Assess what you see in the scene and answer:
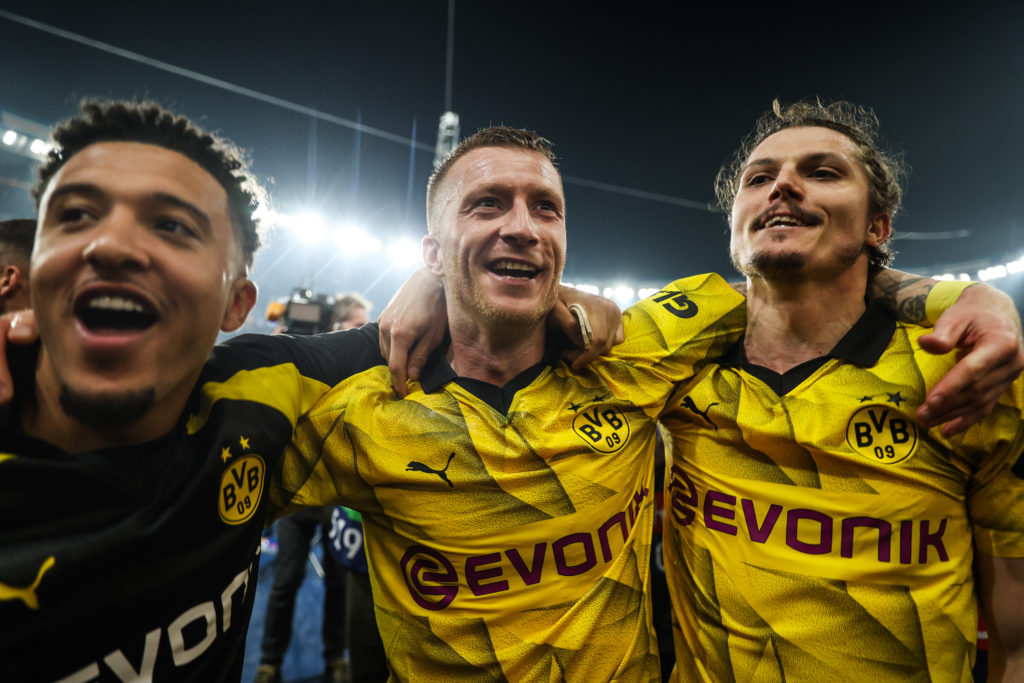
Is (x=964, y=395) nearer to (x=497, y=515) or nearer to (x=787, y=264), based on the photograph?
(x=787, y=264)

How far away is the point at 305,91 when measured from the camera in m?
6.26

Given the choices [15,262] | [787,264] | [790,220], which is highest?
[790,220]

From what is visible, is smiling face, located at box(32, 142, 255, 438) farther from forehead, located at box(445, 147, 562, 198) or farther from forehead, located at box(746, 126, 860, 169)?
forehead, located at box(746, 126, 860, 169)

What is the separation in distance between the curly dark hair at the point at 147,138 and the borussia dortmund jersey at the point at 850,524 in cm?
148

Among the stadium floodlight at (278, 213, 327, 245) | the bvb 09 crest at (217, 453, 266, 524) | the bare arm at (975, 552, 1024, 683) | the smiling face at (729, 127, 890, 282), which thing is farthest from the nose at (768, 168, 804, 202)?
the stadium floodlight at (278, 213, 327, 245)

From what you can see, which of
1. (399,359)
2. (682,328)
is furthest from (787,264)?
(399,359)

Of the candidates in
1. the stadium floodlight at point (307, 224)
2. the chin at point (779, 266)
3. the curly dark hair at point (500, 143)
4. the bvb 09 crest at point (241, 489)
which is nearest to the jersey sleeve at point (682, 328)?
the chin at point (779, 266)

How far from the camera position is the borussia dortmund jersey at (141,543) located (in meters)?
0.71

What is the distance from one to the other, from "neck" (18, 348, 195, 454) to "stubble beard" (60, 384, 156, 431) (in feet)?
0.08

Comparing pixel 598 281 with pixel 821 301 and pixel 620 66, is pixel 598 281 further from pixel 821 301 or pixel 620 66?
pixel 821 301

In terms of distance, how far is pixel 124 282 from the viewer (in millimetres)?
809

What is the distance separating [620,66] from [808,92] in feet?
9.24

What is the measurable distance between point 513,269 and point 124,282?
2.93 feet

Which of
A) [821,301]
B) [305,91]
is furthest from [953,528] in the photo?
[305,91]
